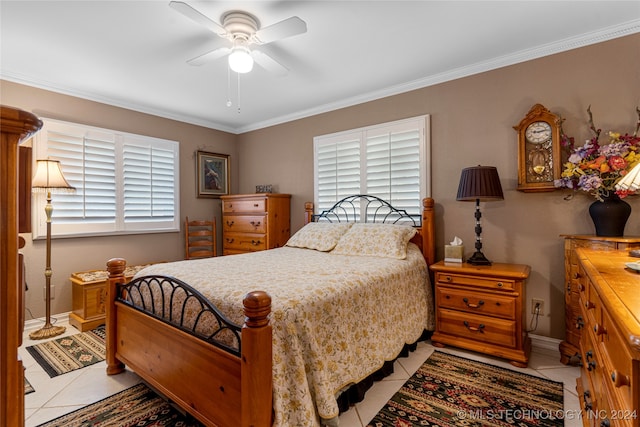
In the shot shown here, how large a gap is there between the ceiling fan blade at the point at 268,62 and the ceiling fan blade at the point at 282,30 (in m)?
0.23

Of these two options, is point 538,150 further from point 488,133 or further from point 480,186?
point 480,186

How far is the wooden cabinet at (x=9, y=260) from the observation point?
61cm

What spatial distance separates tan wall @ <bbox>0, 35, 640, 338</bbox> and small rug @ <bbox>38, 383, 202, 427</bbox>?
209cm

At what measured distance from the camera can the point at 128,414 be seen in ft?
6.23

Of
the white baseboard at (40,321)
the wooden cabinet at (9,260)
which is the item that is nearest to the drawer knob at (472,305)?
the wooden cabinet at (9,260)

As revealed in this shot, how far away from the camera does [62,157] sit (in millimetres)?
3445

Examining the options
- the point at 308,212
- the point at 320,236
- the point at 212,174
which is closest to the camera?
the point at 320,236

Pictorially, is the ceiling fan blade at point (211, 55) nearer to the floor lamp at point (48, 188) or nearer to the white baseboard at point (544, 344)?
the floor lamp at point (48, 188)

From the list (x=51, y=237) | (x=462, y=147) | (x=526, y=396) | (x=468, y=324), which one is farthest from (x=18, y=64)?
(x=526, y=396)

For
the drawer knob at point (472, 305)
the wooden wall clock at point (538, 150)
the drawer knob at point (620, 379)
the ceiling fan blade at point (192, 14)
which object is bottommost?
the drawer knob at point (472, 305)

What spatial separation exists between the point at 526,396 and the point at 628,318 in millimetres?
1625

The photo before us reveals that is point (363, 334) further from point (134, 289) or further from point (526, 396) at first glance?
point (134, 289)

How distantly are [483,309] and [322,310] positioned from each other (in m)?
1.58

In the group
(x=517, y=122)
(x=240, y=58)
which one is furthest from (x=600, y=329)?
(x=240, y=58)
